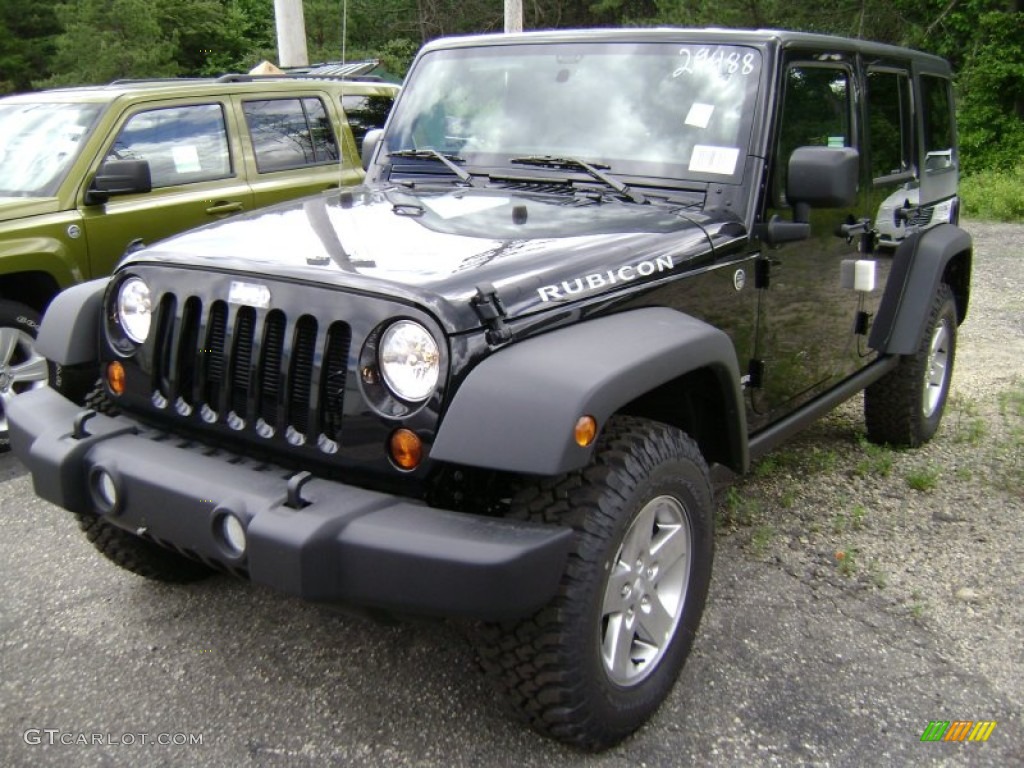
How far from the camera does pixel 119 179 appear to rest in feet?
16.0

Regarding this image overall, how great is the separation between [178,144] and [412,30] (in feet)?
96.8

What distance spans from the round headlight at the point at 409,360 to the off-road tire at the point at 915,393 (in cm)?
288

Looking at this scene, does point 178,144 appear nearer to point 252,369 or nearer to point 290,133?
point 290,133

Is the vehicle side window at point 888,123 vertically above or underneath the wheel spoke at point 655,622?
above

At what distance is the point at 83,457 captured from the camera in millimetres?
2512

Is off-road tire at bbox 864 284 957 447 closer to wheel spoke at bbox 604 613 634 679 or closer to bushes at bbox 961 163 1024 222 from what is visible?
wheel spoke at bbox 604 613 634 679

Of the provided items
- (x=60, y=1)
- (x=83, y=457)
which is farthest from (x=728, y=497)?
(x=60, y=1)

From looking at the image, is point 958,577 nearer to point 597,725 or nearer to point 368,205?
point 597,725

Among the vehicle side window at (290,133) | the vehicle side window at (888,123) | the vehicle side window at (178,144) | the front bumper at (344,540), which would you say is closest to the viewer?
the front bumper at (344,540)

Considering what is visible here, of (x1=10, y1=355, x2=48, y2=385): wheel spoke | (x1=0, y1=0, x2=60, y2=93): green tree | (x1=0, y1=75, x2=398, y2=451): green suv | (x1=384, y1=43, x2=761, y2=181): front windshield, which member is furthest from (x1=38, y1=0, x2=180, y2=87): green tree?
(x1=384, y1=43, x2=761, y2=181): front windshield

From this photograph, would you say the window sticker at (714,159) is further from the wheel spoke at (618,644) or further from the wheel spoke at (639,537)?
the wheel spoke at (618,644)

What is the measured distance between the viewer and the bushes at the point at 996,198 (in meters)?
14.9

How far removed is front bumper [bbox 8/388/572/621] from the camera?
2031 mm

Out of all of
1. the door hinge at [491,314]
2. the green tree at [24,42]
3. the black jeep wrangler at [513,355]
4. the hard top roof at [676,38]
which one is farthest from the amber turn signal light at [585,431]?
the green tree at [24,42]
